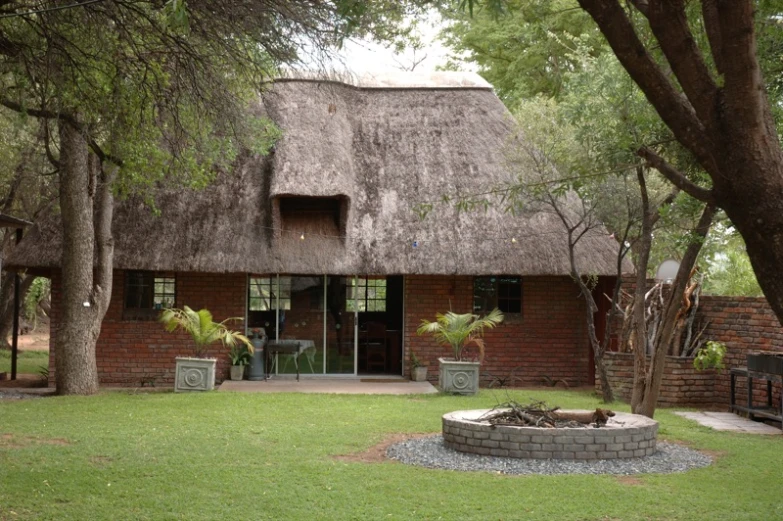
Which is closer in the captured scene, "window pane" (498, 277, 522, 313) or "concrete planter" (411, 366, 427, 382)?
"concrete planter" (411, 366, 427, 382)

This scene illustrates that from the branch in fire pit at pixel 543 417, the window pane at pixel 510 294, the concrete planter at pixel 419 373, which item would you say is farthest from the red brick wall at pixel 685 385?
the branch in fire pit at pixel 543 417

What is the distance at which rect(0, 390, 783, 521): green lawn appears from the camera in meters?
7.53

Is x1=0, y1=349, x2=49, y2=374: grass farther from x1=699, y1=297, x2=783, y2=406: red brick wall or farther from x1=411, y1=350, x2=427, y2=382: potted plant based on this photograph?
x1=699, y1=297, x2=783, y2=406: red brick wall

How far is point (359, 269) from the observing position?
17.1 m

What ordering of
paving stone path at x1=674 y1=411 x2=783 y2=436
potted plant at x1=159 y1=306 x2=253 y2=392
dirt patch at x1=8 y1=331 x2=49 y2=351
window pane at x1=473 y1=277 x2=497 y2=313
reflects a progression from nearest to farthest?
paving stone path at x1=674 y1=411 x2=783 y2=436 < potted plant at x1=159 y1=306 x2=253 y2=392 < window pane at x1=473 y1=277 x2=497 y2=313 < dirt patch at x1=8 y1=331 x2=49 y2=351

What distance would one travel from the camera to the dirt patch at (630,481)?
8.69 m

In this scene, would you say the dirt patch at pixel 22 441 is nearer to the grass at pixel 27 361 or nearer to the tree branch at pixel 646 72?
the tree branch at pixel 646 72

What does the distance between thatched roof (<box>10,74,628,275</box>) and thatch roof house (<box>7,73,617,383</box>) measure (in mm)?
27

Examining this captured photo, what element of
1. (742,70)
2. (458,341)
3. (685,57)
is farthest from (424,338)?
(742,70)

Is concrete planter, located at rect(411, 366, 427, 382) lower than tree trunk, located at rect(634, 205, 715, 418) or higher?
lower

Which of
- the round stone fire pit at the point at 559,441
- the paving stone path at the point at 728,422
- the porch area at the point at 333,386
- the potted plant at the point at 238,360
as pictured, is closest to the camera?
the round stone fire pit at the point at 559,441

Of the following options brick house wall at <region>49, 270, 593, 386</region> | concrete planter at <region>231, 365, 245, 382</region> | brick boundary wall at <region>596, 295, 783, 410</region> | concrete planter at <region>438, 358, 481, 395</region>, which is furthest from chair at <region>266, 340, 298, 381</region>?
brick boundary wall at <region>596, 295, 783, 410</region>

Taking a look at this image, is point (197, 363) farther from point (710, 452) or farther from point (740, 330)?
point (740, 330)

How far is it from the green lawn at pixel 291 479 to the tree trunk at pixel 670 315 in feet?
1.87
